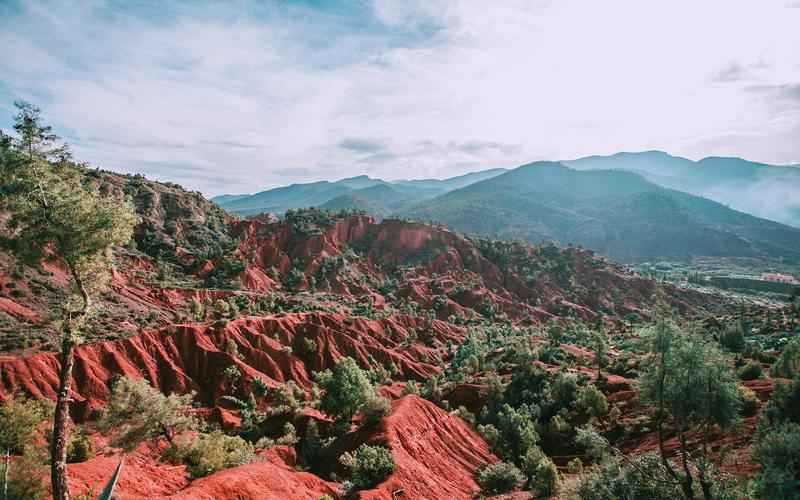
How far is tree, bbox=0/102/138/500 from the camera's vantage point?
10.2 meters

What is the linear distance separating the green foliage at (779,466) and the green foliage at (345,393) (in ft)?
82.7

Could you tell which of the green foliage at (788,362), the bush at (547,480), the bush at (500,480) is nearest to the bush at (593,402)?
the bush at (500,480)

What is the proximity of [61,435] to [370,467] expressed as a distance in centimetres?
1651

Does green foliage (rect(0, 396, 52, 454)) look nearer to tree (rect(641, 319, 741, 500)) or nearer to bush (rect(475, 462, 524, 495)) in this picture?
bush (rect(475, 462, 524, 495))

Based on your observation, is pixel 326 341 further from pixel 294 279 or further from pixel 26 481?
pixel 26 481

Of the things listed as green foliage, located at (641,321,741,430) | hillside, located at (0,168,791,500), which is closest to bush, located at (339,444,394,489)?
hillside, located at (0,168,791,500)

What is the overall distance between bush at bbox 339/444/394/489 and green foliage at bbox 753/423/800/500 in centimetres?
1681

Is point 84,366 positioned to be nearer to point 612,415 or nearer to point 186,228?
point 612,415

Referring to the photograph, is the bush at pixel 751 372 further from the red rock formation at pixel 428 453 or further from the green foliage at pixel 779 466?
the green foliage at pixel 779 466

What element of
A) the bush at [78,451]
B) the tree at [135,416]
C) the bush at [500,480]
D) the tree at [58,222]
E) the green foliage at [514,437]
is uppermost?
the tree at [58,222]

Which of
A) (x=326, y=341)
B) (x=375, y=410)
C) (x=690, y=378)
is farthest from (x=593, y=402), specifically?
(x=326, y=341)

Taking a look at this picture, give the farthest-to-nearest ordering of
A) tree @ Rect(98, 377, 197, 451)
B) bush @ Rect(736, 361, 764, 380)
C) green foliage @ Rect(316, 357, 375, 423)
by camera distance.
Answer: bush @ Rect(736, 361, 764, 380), green foliage @ Rect(316, 357, 375, 423), tree @ Rect(98, 377, 197, 451)

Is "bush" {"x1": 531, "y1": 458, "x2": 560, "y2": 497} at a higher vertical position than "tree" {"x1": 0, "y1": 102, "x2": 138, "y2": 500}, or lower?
lower

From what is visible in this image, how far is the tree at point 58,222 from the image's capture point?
33.5ft
